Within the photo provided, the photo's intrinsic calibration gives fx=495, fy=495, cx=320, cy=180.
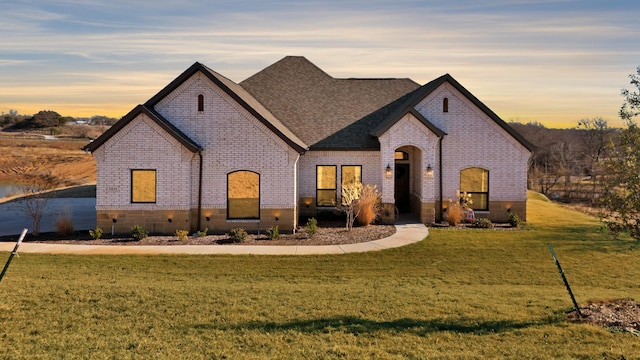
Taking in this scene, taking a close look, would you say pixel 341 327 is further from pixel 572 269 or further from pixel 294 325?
pixel 572 269

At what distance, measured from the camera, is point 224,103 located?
20.0 meters

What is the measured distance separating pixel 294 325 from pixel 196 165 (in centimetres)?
1225

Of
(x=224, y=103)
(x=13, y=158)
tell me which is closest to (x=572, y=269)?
(x=224, y=103)

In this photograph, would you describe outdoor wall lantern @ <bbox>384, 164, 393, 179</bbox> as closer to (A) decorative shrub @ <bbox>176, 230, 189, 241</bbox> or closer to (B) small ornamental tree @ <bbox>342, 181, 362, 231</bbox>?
(B) small ornamental tree @ <bbox>342, 181, 362, 231</bbox>

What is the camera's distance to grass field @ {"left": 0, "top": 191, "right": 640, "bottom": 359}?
8.09 m

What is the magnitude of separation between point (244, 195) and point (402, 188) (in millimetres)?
8845

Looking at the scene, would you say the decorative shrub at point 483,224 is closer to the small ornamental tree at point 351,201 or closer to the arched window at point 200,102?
the small ornamental tree at point 351,201

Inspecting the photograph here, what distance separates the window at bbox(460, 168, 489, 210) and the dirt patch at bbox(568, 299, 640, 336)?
12131mm

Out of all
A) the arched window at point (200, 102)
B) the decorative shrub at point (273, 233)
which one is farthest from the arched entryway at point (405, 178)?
the arched window at point (200, 102)

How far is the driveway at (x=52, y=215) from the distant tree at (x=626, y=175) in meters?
19.0

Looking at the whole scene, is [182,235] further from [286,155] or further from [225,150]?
[286,155]

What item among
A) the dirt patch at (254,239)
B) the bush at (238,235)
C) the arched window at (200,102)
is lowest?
the dirt patch at (254,239)

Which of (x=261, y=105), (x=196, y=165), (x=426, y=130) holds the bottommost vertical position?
(x=196, y=165)

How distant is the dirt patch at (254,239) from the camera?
59.1 feet
